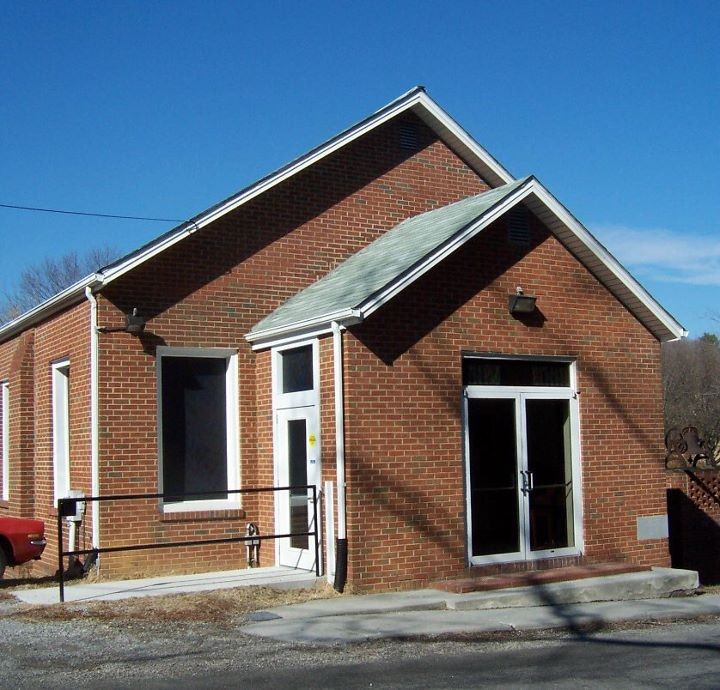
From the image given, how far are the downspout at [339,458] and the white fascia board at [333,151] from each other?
9.71 ft

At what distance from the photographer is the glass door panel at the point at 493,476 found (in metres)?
13.5

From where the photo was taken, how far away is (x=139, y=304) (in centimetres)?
1381

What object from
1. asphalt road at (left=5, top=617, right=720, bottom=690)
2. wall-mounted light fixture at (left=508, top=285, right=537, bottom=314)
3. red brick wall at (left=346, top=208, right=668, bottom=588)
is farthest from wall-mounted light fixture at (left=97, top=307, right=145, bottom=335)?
wall-mounted light fixture at (left=508, top=285, right=537, bottom=314)

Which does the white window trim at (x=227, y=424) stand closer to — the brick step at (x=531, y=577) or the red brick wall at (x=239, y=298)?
the red brick wall at (x=239, y=298)

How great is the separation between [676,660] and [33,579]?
8.85 meters

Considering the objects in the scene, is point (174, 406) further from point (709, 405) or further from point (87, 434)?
point (709, 405)

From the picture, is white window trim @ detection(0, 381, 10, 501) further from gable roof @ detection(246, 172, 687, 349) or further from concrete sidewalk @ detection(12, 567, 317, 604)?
gable roof @ detection(246, 172, 687, 349)

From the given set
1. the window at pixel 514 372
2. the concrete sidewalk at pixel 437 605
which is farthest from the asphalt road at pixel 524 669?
the window at pixel 514 372

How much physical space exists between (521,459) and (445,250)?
9.71 ft

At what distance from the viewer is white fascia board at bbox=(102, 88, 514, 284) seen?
1386 cm

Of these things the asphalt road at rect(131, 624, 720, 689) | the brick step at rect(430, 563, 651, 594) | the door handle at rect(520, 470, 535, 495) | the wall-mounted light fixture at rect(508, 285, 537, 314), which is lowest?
the asphalt road at rect(131, 624, 720, 689)

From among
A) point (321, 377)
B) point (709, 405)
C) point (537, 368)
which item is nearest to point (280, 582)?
point (321, 377)

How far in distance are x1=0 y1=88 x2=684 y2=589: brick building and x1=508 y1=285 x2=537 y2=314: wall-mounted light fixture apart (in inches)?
1.4

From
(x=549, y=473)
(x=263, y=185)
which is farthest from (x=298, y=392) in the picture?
(x=549, y=473)
